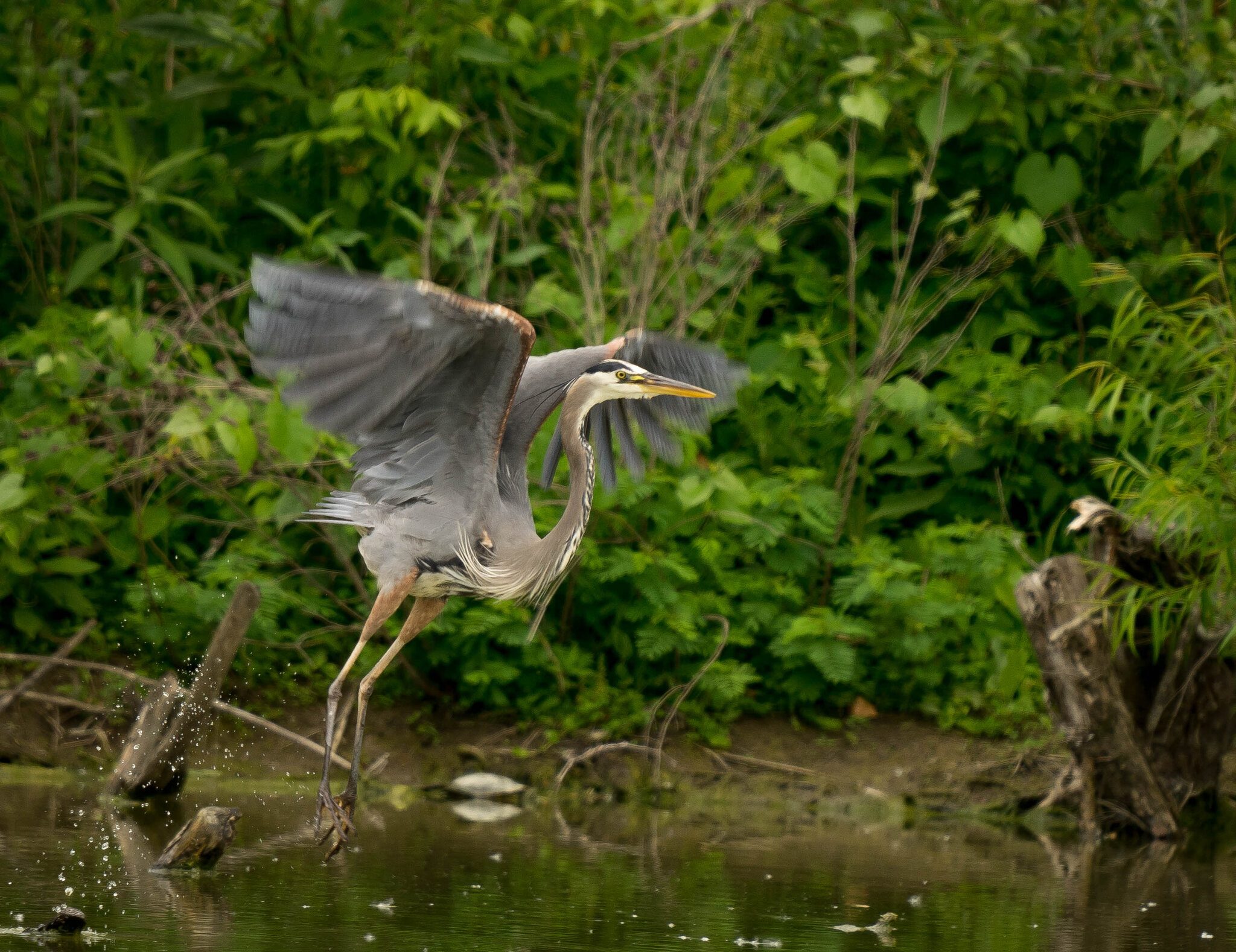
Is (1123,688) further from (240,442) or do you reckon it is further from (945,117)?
(240,442)

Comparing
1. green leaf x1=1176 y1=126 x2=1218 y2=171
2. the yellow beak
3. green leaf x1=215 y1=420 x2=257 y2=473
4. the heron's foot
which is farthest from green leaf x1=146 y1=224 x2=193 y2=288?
green leaf x1=1176 y1=126 x2=1218 y2=171

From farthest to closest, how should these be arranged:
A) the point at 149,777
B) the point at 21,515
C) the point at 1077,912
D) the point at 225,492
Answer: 1. the point at 225,492
2. the point at 21,515
3. the point at 149,777
4. the point at 1077,912

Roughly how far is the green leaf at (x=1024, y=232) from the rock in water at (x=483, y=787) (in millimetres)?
3815

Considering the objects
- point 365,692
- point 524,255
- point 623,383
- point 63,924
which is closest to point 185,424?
point 365,692

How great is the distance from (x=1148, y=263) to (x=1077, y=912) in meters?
4.74

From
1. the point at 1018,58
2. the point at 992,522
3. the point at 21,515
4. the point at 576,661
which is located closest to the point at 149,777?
the point at 21,515

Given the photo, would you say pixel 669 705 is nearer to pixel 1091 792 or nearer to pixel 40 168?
pixel 1091 792

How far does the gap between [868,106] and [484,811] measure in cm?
409

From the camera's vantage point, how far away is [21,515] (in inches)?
281

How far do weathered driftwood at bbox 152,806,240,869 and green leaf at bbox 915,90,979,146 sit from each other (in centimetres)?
536

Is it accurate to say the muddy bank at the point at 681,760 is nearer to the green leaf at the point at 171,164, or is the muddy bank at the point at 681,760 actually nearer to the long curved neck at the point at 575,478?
the long curved neck at the point at 575,478

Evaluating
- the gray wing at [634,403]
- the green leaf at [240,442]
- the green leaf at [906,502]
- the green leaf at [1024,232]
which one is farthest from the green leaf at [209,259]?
the green leaf at [1024,232]

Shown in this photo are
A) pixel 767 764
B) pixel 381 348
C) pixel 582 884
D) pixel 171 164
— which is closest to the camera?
pixel 381 348

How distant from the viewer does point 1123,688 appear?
680 cm
